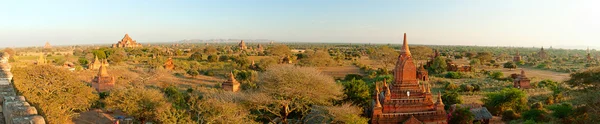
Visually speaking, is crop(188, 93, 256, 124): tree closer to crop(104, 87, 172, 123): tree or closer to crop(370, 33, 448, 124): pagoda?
crop(104, 87, 172, 123): tree

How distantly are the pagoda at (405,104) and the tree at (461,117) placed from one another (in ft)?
3.88

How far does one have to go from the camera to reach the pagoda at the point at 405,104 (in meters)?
12.9

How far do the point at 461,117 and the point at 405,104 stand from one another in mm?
2941

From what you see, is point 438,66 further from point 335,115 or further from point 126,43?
point 126,43

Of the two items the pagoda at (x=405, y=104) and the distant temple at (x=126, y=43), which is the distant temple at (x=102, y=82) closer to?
the pagoda at (x=405, y=104)

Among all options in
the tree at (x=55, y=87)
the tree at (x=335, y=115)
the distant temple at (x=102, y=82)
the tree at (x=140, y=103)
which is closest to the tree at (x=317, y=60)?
the distant temple at (x=102, y=82)

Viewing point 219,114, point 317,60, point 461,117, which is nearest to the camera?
point 219,114

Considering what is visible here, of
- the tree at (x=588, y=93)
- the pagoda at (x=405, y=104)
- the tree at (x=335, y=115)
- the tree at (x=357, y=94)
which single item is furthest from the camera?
the tree at (x=357, y=94)

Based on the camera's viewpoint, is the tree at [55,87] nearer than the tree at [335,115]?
No

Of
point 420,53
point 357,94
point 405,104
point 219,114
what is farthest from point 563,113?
point 420,53

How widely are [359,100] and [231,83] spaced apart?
10691 millimetres

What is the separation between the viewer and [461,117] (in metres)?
14.4

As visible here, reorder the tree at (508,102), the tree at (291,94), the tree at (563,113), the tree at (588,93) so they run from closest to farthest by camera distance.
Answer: the tree at (588,93)
the tree at (563,113)
the tree at (291,94)
the tree at (508,102)

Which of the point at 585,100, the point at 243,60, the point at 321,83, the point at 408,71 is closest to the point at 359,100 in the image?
the point at 321,83
